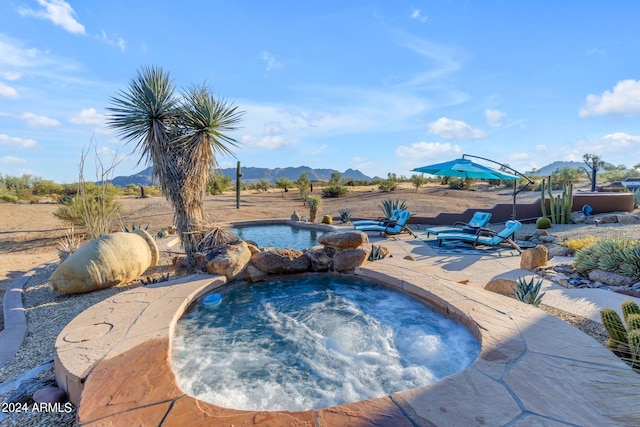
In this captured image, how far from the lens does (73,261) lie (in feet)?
17.3

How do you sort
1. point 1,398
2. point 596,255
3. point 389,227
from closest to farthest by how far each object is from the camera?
point 1,398 < point 596,255 < point 389,227

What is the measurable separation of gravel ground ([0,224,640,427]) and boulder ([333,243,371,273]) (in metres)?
2.88

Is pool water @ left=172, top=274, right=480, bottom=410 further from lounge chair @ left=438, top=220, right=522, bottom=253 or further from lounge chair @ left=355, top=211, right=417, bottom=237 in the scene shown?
lounge chair @ left=355, top=211, right=417, bottom=237

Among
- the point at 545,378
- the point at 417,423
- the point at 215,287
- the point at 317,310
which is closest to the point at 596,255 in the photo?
the point at 545,378

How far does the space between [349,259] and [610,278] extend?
4.49 m

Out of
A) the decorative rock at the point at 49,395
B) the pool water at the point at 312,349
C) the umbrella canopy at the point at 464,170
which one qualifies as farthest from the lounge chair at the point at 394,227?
the decorative rock at the point at 49,395

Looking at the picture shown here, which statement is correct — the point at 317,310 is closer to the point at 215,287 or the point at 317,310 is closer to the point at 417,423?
the point at 215,287

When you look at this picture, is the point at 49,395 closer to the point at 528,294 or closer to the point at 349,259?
the point at 349,259

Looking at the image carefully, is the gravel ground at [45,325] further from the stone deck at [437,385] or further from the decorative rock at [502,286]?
the decorative rock at [502,286]

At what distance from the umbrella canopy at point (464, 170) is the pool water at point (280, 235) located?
Result: 4.33m

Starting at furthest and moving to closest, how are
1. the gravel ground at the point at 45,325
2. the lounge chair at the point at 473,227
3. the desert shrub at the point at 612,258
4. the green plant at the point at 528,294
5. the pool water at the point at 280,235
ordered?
the pool water at the point at 280,235
the lounge chair at the point at 473,227
the desert shrub at the point at 612,258
the green plant at the point at 528,294
the gravel ground at the point at 45,325

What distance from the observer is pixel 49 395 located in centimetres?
264

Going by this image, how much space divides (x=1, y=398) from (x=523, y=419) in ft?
13.2

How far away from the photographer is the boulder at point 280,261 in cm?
608
